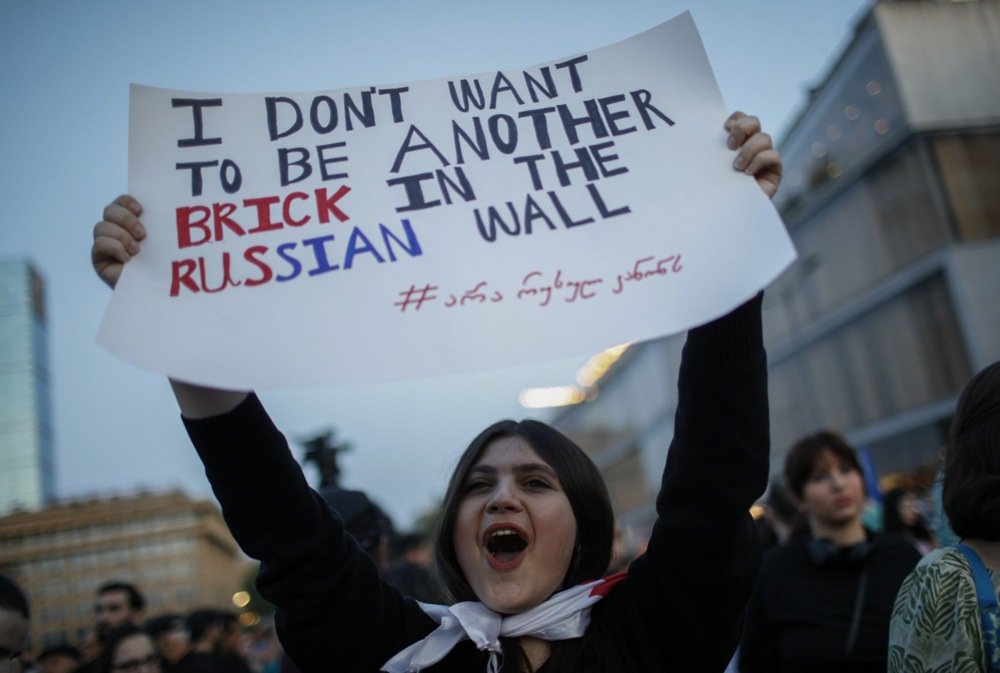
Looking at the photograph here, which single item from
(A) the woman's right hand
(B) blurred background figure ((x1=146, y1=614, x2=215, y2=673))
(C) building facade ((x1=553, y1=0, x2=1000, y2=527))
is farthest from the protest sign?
(C) building facade ((x1=553, y1=0, x2=1000, y2=527))

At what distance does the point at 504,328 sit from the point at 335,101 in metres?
0.74

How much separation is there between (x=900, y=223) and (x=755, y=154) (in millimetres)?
21634

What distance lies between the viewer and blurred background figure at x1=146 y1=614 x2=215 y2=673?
4852 millimetres

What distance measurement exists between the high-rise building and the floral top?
186 feet

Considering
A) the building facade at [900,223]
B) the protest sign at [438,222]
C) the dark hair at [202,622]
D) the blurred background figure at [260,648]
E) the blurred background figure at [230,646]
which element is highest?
the building facade at [900,223]

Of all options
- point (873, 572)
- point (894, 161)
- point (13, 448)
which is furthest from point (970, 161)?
point (13, 448)

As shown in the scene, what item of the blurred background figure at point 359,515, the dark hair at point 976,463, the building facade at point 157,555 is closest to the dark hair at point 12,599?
the blurred background figure at point 359,515

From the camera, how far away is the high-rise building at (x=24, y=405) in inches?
2267

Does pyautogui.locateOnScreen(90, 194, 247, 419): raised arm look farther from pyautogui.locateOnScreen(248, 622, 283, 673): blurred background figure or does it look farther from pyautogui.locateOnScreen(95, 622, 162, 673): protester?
pyautogui.locateOnScreen(248, 622, 283, 673): blurred background figure

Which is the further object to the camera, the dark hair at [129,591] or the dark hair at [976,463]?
the dark hair at [129,591]

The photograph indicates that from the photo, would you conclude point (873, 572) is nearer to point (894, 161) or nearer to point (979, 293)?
point (979, 293)

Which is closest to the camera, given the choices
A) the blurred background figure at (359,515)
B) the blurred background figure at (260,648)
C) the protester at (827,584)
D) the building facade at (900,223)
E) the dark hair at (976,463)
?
the dark hair at (976,463)

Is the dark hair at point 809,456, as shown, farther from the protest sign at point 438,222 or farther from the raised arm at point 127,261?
the raised arm at point 127,261

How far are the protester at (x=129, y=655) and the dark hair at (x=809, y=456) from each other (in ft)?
10.7
